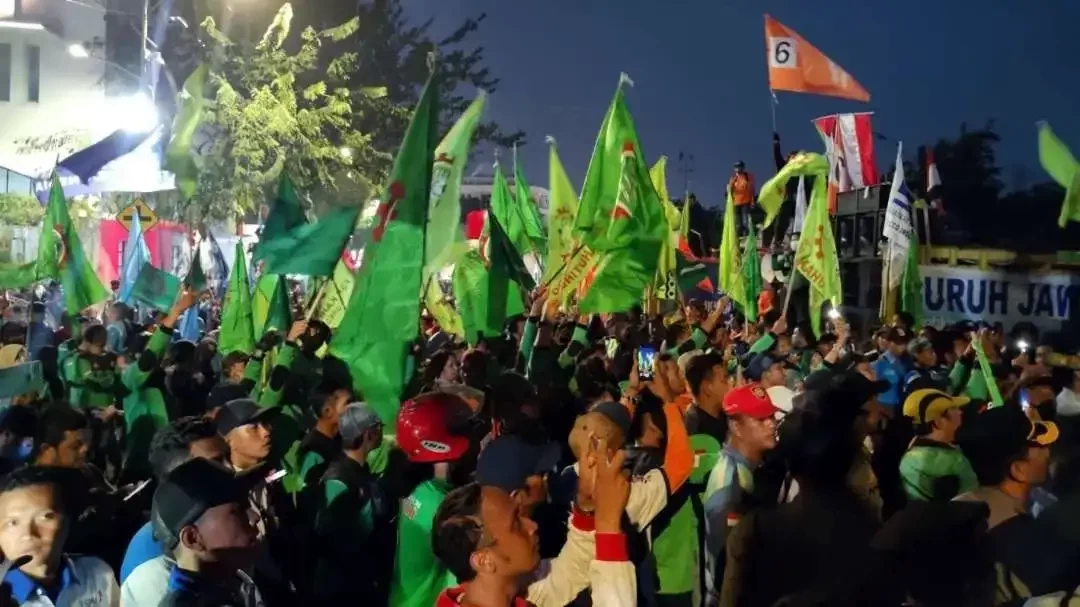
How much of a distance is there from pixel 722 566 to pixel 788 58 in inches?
479

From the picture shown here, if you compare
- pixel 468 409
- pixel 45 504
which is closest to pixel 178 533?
pixel 45 504

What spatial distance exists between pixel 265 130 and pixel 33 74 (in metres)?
14.5

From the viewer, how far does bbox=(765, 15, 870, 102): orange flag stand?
15547mm

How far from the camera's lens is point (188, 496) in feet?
10.9

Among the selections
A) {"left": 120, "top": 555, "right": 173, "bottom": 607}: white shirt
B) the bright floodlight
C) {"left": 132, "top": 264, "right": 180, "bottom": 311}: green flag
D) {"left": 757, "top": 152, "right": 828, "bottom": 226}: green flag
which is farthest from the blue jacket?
the bright floodlight

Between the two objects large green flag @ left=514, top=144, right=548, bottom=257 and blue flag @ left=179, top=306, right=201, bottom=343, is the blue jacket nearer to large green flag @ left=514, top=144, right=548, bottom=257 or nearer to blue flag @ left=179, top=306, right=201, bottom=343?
large green flag @ left=514, top=144, right=548, bottom=257

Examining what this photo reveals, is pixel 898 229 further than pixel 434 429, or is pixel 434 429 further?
pixel 898 229

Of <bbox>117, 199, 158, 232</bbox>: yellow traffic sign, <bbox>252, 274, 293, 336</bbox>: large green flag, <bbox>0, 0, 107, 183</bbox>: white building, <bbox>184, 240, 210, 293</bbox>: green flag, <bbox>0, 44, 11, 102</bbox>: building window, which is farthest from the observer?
<bbox>0, 44, 11, 102</bbox>: building window

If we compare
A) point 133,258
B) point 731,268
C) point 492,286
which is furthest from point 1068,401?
point 133,258

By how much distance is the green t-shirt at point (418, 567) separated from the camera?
156 inches

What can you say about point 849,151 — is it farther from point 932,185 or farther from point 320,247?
point 320,247

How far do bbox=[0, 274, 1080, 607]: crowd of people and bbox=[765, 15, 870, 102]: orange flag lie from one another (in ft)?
27.0

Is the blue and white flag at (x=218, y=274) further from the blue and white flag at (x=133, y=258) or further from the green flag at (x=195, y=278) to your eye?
the green flag at (x=195, y=278)

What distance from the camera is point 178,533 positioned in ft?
10.8
